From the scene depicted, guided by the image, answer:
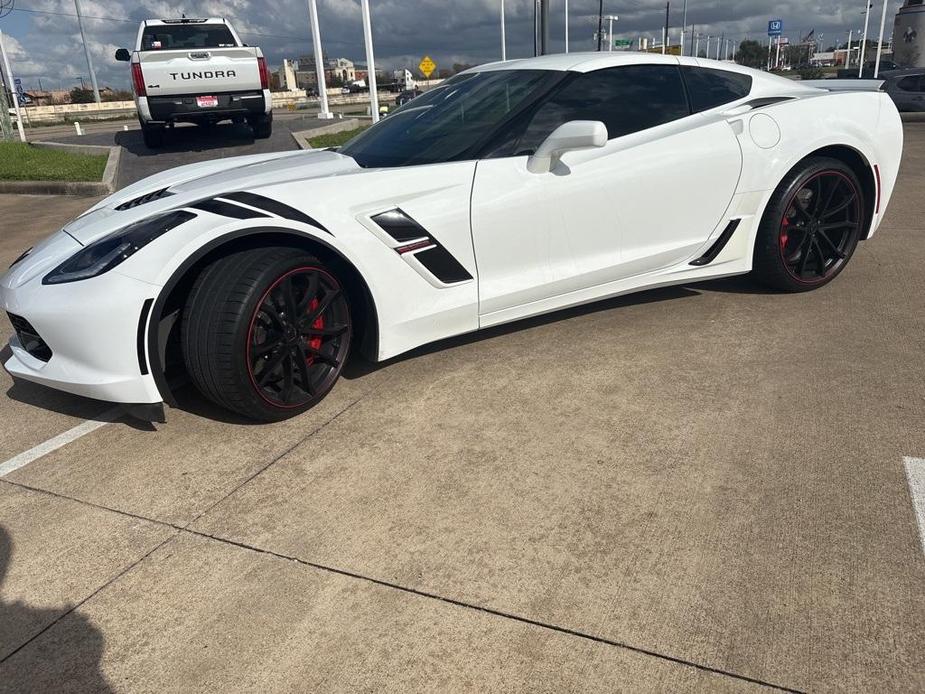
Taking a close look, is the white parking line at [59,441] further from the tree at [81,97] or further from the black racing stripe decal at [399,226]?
the tree at [81,97]

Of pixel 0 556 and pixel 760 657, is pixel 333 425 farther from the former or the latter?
pixel 760 657

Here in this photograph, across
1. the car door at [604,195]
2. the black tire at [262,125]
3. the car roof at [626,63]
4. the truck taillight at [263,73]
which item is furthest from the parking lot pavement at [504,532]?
the black tire at [262,125]

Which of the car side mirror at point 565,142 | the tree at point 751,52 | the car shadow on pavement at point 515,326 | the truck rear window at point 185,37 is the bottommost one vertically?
the car shadow on pavement at point 515,326

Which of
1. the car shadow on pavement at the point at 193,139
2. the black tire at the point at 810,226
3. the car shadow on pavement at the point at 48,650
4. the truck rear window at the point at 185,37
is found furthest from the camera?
the car shadow on pavement at the point at 193,139

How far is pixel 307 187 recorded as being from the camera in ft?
9.57

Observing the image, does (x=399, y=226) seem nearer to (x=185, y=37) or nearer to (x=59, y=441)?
(x=59, y=441)

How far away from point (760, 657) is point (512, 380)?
5.78 feet

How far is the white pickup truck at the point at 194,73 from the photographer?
10.5 meters

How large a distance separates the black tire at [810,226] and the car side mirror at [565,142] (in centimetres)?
145

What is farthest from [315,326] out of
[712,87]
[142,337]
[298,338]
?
[712,87]

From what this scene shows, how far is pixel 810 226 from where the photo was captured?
4098 millimetres

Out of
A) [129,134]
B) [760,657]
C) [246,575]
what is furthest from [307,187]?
[129,134]

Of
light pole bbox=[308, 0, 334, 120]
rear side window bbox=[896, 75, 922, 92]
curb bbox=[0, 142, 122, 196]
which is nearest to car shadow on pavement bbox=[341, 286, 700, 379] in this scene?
curb bbox=[0, 142, 122, 196]

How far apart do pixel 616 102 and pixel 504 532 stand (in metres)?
2.35
